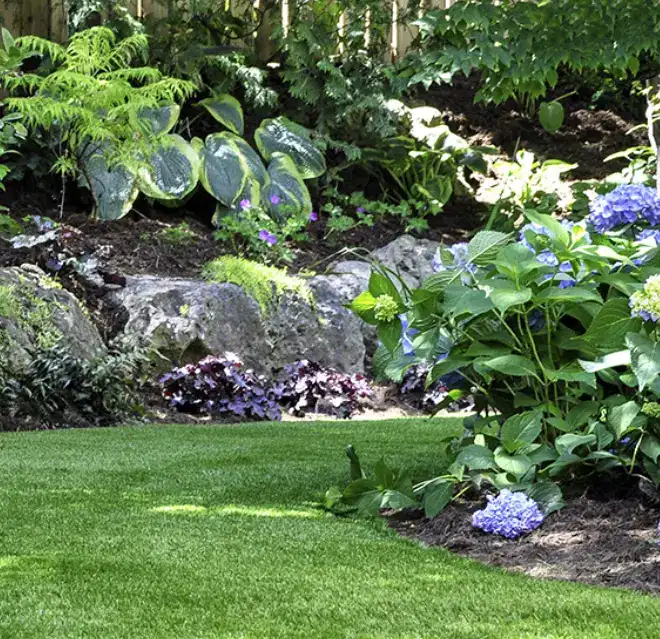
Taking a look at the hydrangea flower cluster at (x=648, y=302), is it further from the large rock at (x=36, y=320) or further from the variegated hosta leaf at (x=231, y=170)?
the variegated hosta leaf at (x=231, y=170)

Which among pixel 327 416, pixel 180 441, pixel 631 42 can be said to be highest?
pixel 631 42

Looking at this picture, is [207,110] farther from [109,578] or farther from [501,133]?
[109,578]

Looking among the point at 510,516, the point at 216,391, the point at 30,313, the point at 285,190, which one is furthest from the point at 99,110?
the point at 510,516

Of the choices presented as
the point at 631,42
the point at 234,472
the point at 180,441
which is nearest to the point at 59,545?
the point at 234,472

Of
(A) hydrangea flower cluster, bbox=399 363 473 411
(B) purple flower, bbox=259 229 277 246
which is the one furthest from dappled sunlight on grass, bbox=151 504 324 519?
(B) purple flower, bbox=259 229 277 246

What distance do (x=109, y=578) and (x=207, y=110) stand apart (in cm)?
785

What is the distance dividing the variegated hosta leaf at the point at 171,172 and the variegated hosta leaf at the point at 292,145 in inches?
34.4

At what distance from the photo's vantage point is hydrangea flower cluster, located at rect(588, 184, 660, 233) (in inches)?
144

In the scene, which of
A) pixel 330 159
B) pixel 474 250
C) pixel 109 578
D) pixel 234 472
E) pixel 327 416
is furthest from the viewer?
pixel 330 159

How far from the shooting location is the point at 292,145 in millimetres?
10062

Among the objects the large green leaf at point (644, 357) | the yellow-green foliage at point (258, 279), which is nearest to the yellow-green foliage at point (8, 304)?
the yellow-green foliage at point (258, 279)

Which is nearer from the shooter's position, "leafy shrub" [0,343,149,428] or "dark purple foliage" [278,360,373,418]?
"leafy shrub" [0,343,149,428]

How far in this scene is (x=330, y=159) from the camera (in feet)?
35.2

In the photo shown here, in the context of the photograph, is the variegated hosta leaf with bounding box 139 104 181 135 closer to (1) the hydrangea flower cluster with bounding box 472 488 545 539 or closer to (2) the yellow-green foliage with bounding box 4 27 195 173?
(2) the yellow-green foliage with bounding box 4 27 195 173
